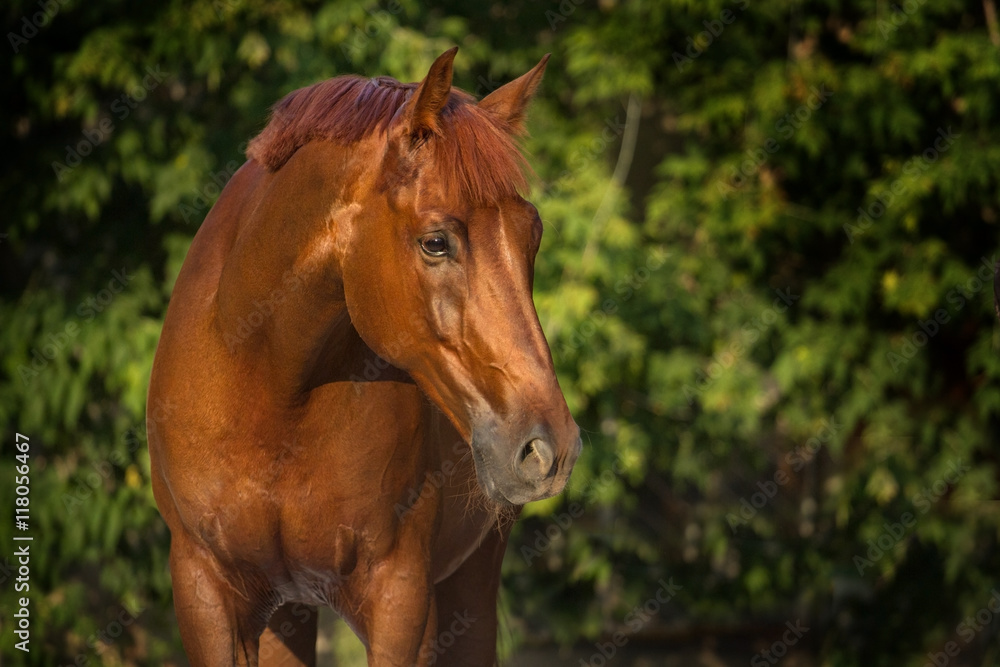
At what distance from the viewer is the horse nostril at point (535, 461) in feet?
5.57

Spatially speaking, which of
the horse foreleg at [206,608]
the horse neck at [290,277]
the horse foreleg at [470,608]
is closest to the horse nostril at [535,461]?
the horse neck at [290,277]

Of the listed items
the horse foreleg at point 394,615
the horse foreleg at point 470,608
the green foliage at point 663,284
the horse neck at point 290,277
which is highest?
the horse neck at point 290,277

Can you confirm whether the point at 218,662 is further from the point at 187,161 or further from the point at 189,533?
the point at 187,161

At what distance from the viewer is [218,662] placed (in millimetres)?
2234

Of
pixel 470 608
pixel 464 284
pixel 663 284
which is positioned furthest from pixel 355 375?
pixel 663 284

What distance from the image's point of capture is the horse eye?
180 centimetres

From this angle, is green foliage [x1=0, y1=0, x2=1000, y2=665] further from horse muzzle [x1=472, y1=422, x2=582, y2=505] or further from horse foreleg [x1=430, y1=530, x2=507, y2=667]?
horse muzzle [x1=472, y1=422, x2=582, y2=505]

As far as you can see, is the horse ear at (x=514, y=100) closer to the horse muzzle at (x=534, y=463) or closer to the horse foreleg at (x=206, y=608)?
the horse muzzle at (x=534, y=463)

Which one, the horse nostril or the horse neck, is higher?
the horse neck

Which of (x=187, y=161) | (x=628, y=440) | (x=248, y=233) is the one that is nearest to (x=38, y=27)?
(x=187, y=161)

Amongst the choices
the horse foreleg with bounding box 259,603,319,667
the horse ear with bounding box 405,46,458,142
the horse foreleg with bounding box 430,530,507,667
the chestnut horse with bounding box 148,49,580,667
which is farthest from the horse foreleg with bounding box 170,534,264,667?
the horse ear with bounding box 405,46,458,142

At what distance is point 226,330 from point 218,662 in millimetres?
674

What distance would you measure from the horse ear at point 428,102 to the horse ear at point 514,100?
0.64 ft

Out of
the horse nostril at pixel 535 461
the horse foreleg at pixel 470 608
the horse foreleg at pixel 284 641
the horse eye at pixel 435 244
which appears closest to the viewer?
the horse nostril at pixel 535 461
